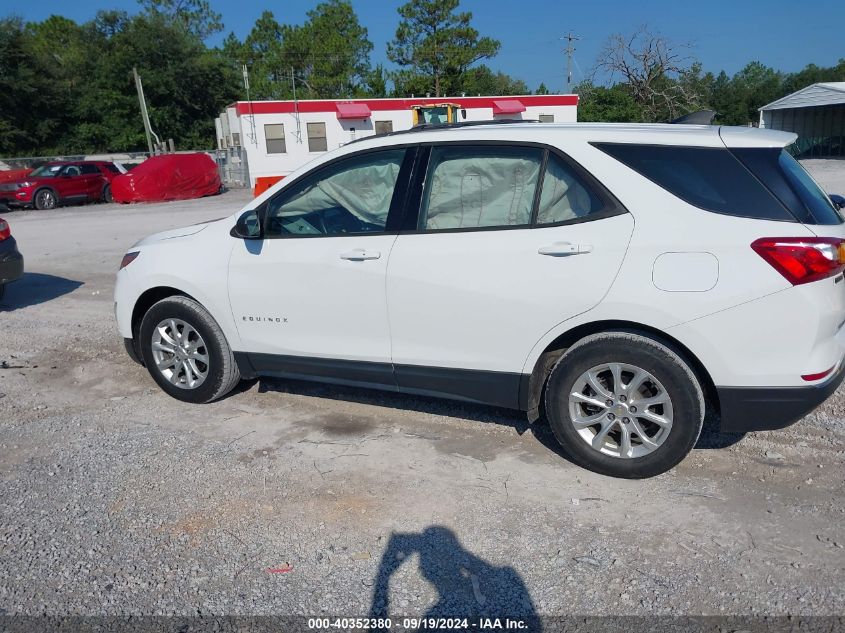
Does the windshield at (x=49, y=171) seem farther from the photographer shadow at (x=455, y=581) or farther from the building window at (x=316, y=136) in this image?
the photographer shadow at (x=455, y=581)

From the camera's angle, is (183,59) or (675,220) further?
(183,59)

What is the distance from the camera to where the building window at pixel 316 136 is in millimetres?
35031

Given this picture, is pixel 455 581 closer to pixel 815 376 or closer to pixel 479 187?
pixel 815 376

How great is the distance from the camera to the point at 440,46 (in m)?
53.6

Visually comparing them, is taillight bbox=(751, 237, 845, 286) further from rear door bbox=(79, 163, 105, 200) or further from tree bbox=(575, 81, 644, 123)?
tree bbox=(575, 81, 644, 123)

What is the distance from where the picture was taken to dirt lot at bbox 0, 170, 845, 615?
291 centimetres

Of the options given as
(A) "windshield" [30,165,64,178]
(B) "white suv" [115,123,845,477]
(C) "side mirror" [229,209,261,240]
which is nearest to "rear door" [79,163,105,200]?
(A) "windshield" [30,165,64,178]

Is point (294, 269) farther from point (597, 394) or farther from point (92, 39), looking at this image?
point (92, 39)

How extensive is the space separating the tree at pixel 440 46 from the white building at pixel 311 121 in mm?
18766

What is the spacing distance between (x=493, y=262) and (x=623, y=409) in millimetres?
1056

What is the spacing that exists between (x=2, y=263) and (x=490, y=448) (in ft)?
21.5

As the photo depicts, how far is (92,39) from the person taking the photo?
168 feet

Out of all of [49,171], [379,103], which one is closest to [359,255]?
[49,171]

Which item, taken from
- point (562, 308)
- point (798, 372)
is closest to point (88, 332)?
point (562, 308)
